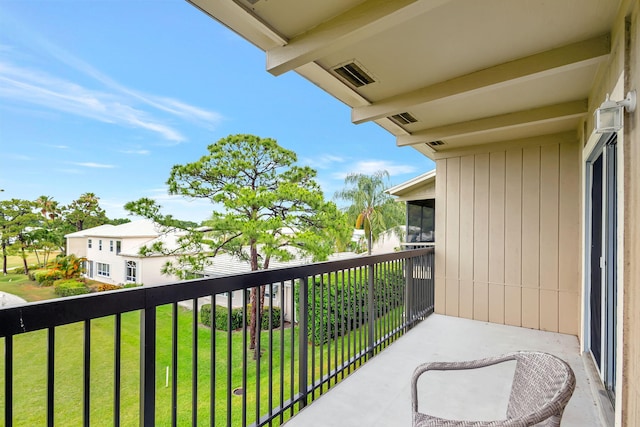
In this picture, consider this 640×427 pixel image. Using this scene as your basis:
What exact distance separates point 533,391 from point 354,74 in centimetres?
245

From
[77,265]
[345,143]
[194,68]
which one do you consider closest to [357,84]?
[77,265]

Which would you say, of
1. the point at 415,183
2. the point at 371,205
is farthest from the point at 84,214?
the point at 415,183

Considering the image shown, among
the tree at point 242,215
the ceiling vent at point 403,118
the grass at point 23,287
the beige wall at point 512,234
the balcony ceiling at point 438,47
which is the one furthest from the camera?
the grass at point 23,287

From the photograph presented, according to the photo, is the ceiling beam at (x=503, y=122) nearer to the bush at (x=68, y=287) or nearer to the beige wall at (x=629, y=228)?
the beige wall at (x=629, y=228)

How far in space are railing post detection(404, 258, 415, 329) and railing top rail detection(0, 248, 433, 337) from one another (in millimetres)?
2654

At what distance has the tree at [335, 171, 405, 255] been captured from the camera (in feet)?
84.0

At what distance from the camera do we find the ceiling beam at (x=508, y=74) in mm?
2301

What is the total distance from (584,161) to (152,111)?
119ft

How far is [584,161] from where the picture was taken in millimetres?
3355

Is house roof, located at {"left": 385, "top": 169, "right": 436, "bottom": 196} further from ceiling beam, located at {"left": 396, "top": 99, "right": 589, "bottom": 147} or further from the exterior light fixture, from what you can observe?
the exterior light fixture

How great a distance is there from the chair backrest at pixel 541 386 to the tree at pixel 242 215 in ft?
29.6

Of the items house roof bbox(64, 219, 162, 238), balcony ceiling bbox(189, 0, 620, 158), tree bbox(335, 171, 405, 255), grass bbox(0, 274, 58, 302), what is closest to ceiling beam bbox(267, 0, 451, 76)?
balcony ceiling bbox(189, 0, 620, 158)

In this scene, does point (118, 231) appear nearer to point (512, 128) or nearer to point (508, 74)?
point (512, 128)

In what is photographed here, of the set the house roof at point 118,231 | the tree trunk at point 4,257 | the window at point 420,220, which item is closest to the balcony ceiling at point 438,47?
the window at point 420,220
